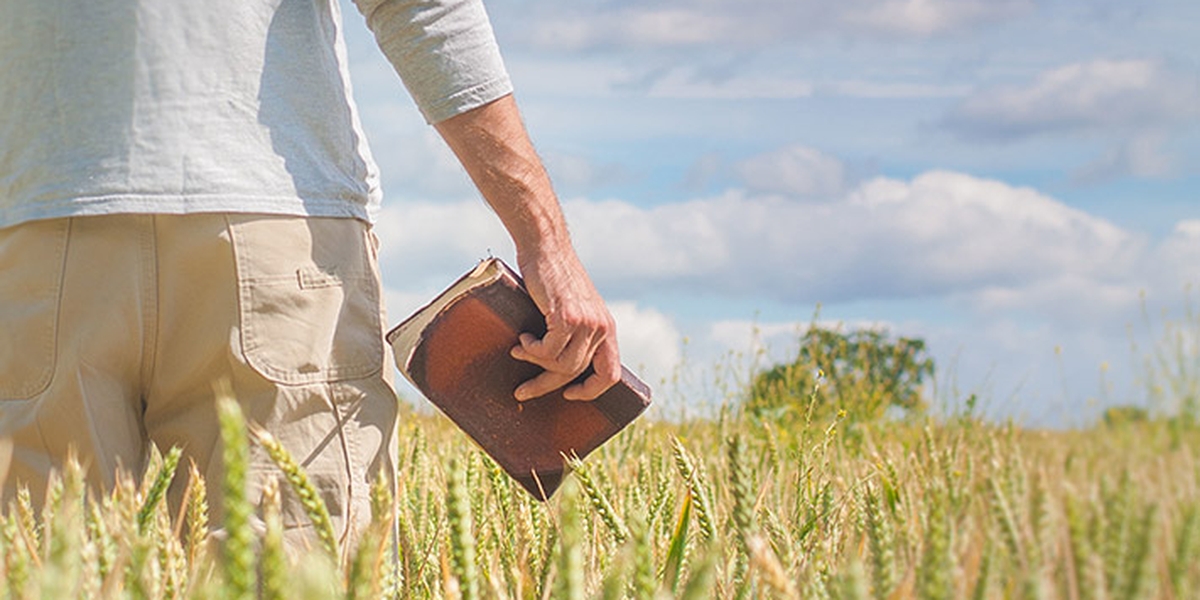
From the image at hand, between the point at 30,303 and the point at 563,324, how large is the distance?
3.31 feet

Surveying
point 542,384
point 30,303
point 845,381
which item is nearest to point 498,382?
point 542,384

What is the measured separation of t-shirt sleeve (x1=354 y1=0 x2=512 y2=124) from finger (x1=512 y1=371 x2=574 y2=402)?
534 millimetres

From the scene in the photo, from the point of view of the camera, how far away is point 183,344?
250 cm

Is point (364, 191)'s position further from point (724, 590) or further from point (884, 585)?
point (884, 585)

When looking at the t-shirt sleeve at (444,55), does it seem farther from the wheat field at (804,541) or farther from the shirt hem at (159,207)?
the wheat field at (804,541)

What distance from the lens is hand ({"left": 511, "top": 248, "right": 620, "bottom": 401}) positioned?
2.48m

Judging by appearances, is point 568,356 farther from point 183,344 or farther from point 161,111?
point 161,111

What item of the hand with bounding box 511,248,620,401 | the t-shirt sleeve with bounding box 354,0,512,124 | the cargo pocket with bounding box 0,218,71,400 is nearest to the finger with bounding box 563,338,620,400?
the hand with bounding box 511,248,620,401

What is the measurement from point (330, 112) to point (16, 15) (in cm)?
63

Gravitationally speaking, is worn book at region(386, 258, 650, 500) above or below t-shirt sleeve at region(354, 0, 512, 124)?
below

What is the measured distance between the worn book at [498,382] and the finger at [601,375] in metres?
0.07

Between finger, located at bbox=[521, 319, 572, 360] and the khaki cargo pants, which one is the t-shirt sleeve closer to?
the khaki cargo pants

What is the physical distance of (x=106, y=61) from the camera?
2465 mm

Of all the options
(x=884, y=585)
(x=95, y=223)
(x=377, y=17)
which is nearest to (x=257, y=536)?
(x=95, y=223)
